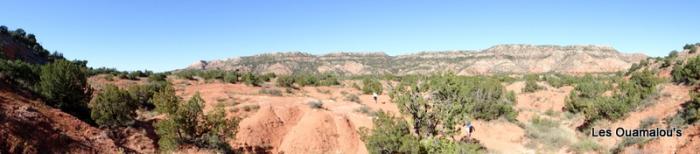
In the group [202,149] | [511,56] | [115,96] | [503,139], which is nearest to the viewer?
[202,149]

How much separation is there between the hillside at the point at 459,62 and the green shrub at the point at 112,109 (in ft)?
283

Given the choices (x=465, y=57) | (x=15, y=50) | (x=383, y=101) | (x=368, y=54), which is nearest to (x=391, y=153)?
(x=383, y=101)

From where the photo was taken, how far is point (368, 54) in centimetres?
13812

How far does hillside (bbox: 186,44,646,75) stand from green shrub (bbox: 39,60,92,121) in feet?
281

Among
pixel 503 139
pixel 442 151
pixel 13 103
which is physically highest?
pixel 13 103

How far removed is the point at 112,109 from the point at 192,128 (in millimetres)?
4267

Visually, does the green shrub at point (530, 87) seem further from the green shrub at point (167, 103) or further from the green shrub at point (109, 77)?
the green shrub at point (167, 103)

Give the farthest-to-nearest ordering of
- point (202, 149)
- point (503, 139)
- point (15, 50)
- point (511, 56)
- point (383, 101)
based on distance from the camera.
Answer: point (511, 56) → point (15, 50) → point (383, 101) → point (503, 139) → point (202, 149)

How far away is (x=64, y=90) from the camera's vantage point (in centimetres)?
2075

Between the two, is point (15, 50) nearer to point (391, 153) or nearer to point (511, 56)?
point (391, 153)

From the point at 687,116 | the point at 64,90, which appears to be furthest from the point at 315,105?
the point at 687,116

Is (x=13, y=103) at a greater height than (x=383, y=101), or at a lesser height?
greater

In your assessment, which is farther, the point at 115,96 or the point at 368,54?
the point at 368,54

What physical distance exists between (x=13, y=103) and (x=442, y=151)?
15484mm
